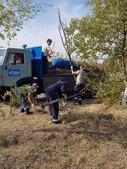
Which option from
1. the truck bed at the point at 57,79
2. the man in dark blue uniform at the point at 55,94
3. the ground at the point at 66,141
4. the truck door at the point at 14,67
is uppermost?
the truck door at the point at 14,67

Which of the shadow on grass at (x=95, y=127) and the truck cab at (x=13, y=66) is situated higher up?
the truck cab at (x=13, y=66)

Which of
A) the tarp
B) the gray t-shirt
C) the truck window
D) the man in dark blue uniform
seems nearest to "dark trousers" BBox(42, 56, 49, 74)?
the tarp

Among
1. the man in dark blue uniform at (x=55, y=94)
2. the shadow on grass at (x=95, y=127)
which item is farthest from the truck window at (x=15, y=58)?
the shadow on grass at (x=95, y=127)

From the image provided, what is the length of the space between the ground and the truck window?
336 cm

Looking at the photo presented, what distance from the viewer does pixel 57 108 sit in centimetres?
736

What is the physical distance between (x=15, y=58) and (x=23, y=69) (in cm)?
77

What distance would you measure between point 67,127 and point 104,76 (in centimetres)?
319

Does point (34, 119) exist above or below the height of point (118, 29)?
below

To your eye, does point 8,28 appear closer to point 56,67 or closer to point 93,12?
point 93,12

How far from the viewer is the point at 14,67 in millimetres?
11188

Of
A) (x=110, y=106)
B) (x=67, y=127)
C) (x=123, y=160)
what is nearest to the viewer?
(x=123, y=160)

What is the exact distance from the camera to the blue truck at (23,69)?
432 inches

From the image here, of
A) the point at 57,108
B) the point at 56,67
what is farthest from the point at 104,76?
the point at 56,67

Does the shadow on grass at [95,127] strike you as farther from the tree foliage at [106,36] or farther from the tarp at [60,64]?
the tarp at [60,64]
